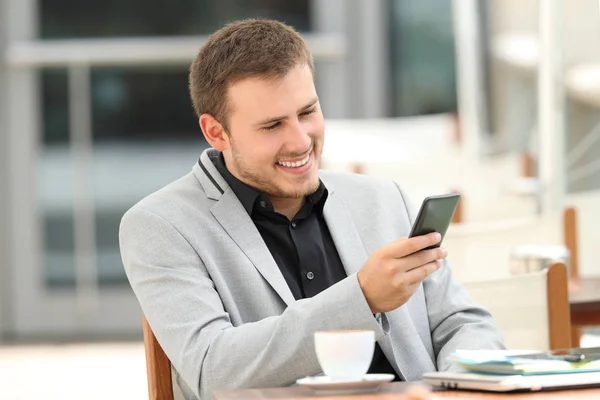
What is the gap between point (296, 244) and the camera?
6.62 feet

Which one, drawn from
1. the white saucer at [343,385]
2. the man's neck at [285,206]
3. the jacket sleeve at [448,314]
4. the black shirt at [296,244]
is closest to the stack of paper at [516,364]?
the white saucer at [343,385]

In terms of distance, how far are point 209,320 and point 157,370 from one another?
0.17m

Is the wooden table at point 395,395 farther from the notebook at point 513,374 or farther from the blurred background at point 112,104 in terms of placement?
the blurred background at point 112,104

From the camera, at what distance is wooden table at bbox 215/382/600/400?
1.37m

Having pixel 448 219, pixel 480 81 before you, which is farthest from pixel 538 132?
pixel 448 219

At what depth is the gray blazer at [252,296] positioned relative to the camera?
1653 mm

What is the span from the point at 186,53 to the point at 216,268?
582 centimetres

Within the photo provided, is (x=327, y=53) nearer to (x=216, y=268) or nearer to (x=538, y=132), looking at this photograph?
(x=538, y=132)

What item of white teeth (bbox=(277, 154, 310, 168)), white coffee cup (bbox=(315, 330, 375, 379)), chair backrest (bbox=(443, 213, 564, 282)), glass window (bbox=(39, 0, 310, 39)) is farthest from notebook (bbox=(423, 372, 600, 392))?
glass window (bbox=(39, 0, 310, 39))

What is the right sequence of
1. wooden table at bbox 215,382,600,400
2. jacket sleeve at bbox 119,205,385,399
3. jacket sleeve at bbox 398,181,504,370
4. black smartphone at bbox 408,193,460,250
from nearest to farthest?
wooden table at bbox 215,382,600,400 → black smartphone at bbox 408,193,460,250 → jacket sleeve at bbox 119,205,385,399 → jacket sleeve at bbox 398,181,504,370

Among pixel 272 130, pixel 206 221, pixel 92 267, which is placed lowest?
pixel 92 267

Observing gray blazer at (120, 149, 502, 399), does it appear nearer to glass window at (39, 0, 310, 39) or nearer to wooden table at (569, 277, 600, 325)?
wooden table at (569, 277, 600, 325)

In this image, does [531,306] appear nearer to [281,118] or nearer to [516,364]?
[281,118]

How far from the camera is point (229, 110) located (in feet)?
6.57
